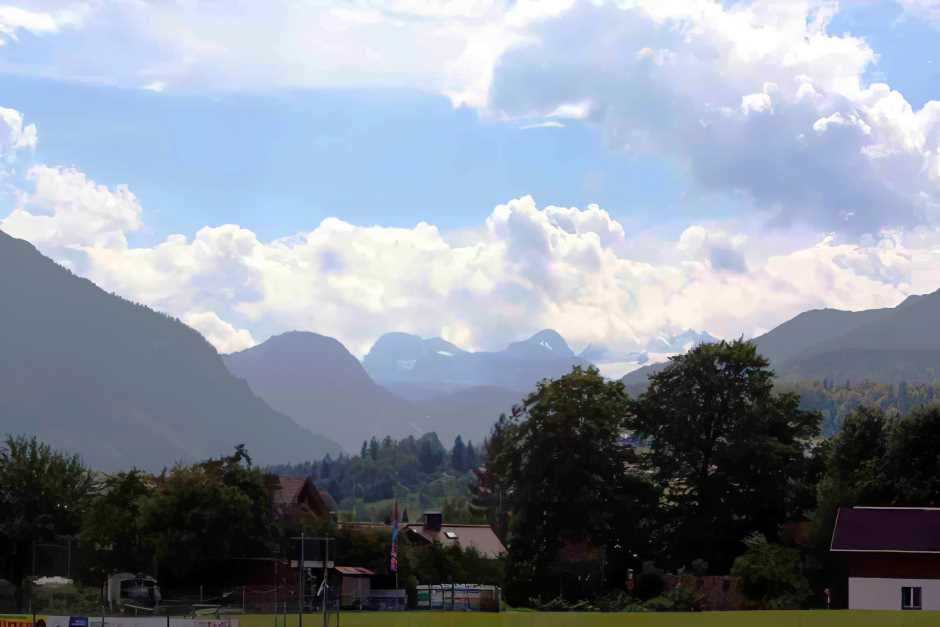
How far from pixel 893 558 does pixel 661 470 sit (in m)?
25.1

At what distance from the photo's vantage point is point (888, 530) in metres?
72.6

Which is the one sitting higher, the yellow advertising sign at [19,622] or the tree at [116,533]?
the tree at [116,533]

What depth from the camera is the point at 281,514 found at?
101m

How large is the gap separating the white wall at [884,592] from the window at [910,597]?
18cm

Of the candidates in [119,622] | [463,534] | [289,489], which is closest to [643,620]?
[119,622]

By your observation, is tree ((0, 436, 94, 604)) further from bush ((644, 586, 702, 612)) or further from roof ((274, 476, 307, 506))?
bush ((644, 586, 702, 612))

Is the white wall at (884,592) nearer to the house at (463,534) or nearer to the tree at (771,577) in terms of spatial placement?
the tree at (771,577)

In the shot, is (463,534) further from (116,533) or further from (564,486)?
(116,533)

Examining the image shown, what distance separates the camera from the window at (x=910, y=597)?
231ft

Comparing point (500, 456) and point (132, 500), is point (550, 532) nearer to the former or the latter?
point (500, 456)

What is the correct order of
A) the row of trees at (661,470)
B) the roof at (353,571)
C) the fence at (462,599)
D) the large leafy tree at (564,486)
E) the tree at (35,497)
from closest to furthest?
the fence at (462,599)
the tree at (35,497)
the row of trees at (661,470)
the large leafy tree at (564,486)
the roof at (353,571)

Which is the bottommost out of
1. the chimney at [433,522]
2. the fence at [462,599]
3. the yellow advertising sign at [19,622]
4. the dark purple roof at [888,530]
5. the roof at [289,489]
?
the fence at [462,599]

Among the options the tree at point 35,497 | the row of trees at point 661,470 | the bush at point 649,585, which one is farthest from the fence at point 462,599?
the tree at point 35,497

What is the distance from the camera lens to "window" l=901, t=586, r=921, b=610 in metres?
70.5
